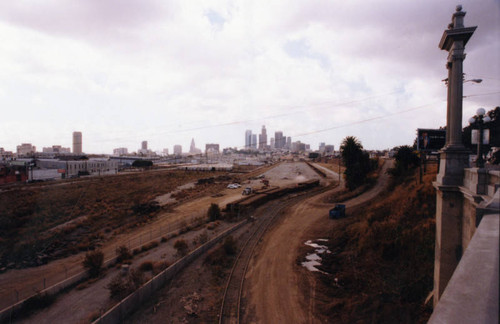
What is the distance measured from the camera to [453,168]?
9.22 metres

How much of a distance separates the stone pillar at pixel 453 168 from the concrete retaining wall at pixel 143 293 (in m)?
12.9

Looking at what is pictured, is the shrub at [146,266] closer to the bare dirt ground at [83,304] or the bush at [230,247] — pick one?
the bare dirt ground at [83,304]

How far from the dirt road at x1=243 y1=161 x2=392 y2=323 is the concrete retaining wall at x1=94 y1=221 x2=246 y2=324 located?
4.33m

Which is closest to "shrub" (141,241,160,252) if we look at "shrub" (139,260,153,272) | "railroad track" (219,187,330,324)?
"shrub" (139,260,153,272)

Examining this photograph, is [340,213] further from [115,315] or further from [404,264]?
[115,315]

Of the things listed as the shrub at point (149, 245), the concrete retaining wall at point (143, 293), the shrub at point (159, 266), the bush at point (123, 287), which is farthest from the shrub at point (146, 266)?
the shrub at point (149, 245)

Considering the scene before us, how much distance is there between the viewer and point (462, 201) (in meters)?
8.89

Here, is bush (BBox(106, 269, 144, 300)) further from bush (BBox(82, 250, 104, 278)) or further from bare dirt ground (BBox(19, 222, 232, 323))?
bush (BBox(82, 250, 104, 278))

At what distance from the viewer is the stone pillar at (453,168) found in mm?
9000

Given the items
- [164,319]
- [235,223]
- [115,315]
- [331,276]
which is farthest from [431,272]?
[235,223]

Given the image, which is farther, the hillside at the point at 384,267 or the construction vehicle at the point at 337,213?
the construction vehicle at the point at 337,213

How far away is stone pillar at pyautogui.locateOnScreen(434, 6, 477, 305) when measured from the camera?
9.00 meters

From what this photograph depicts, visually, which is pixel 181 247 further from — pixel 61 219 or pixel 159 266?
pixel 61 219

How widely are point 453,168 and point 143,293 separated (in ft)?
48.1
